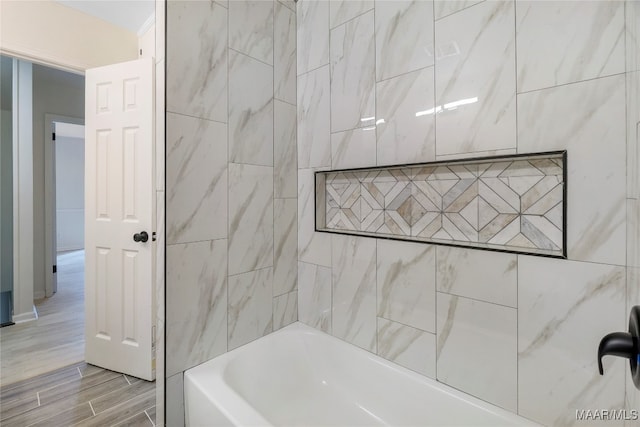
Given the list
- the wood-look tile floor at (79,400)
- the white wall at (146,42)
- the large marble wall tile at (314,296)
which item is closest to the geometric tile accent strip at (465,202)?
the large marble wall tile at (314,296)

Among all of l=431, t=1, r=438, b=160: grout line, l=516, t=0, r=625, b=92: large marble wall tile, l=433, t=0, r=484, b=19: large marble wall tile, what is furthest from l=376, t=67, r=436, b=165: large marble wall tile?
l=516, t=0, r=625, b=92: large marble wall tile

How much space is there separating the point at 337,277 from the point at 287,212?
1.73ft

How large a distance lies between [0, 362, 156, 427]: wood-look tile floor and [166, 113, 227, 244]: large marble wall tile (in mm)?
1030

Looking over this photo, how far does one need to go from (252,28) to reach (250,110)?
481 millimetres

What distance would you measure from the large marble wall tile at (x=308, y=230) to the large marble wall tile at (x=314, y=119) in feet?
0.36

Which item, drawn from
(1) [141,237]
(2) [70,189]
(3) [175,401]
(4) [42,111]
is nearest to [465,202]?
(3) [175,401]

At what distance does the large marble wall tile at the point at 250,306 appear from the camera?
4.97 ft

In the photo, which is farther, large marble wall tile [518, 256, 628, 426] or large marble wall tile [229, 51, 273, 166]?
large marble wall tile [229, 51, 273, 166]

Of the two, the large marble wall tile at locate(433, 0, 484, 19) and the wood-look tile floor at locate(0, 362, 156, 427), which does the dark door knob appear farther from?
the large marble wall tile at locate(433, 0, 484, 19)

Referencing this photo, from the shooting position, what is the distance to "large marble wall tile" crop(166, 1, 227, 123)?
4.15 feet

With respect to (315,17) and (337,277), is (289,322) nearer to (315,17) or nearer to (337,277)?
(337,277)

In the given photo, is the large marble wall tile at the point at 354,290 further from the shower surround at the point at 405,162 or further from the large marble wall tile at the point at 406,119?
the large marble wall tile at the point at 406,119

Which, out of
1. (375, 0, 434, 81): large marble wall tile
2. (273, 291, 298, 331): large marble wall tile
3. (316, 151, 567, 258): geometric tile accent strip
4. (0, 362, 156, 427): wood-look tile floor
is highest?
(375, 0, 434, 81): large marble wall tile

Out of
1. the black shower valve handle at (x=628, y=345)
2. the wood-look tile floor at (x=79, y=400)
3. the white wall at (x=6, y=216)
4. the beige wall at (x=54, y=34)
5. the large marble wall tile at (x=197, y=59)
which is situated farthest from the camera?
the white wall at (x=6, y=216)
